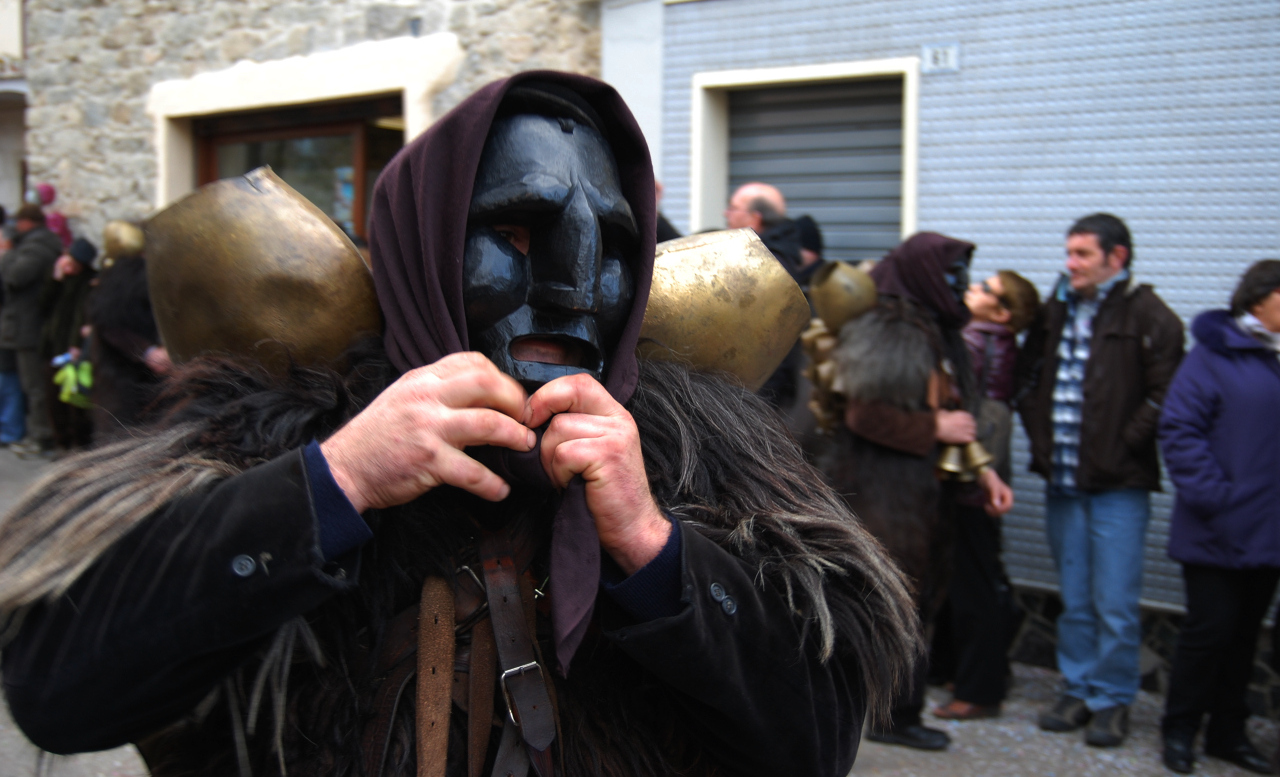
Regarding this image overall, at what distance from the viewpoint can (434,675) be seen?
123 cm

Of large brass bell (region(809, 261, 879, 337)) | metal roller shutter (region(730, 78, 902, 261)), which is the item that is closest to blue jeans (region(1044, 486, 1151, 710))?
large brass bell (region(809, 261, 879, 337))

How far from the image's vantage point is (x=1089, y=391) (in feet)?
13.9

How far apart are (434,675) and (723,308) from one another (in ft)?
2.47

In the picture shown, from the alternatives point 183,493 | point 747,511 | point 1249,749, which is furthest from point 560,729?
point 1249,749

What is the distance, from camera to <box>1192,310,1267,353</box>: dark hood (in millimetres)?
3854

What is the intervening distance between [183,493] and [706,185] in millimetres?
5090

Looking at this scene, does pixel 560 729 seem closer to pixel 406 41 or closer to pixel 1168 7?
pixel 1168 7

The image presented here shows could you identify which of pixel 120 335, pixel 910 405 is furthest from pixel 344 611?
pixel 120 335

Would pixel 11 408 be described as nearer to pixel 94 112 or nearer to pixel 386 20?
pixel 94 112

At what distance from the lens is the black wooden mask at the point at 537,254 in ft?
4.16

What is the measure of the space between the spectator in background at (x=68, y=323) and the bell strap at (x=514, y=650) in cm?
758

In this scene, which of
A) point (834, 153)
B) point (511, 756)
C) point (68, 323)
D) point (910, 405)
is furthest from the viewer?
point (68, 323)

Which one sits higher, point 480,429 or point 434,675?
point 480,429

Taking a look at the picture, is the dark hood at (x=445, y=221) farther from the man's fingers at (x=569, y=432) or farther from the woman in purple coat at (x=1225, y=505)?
the woman in purple coat at (x=1225, y=505)
